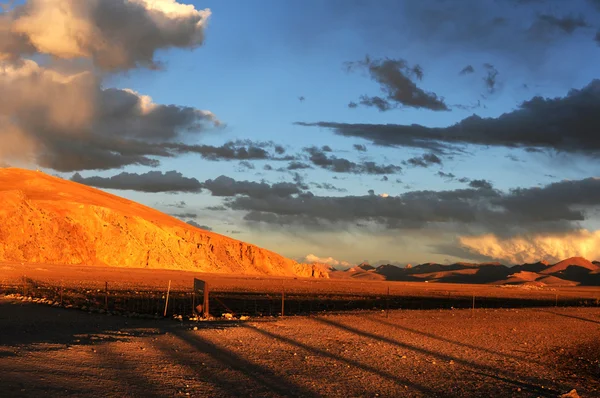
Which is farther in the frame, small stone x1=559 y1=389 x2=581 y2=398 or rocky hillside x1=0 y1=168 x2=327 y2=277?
rocky hillside x1=0 y1=168 x2=327 y2=277

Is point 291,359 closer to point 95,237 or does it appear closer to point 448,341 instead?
point 448,341

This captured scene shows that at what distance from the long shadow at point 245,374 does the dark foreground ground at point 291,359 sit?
0.02 meters

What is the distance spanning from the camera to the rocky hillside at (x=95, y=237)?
83875 millimetres

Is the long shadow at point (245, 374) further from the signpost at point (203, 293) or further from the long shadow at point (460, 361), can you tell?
the signpost at point (203, 293)

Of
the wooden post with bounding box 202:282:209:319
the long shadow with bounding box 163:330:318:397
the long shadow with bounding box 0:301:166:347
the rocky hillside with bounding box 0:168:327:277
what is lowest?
the long shadow with bounding box 0:301:166:347

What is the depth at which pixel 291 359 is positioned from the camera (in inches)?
595

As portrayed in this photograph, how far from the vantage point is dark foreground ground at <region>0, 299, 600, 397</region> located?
11.7 meters

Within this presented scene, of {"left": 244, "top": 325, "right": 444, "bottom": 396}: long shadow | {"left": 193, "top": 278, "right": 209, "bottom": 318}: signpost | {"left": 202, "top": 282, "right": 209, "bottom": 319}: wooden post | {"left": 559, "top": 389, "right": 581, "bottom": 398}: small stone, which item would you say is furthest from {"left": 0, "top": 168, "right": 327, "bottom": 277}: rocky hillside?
{"left": 559, "top": 389, "right": 581, "bottom": 398}: small stone

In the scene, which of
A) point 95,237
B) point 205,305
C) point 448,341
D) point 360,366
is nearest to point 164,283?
point 95,237

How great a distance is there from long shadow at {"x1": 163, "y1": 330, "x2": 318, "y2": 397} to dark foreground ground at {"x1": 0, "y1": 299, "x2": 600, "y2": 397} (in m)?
0.02

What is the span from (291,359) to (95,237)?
81575 mm

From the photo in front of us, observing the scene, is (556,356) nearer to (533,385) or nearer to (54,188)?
(533,385)

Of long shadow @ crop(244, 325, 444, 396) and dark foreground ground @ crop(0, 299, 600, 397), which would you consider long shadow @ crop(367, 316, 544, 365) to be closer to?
dark foreground ground @ crop(0, 299, 600, 397)

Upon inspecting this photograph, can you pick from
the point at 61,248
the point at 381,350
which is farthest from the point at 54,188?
the point at 381,350
